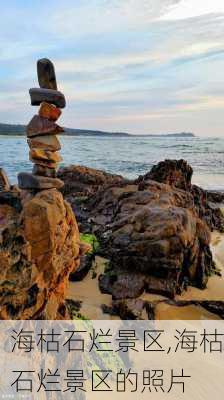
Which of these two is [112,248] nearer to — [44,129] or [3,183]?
[3,183]

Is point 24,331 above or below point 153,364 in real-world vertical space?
above

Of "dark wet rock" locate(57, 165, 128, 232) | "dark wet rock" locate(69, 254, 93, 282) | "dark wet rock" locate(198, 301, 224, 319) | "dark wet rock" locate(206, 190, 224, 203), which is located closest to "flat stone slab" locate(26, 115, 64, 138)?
"dark wet rock" locate(69, 254, 93, 282)

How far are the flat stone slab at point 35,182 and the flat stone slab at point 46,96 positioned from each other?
1078mm

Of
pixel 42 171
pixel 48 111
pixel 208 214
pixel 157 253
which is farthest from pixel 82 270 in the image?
pixel 208 214

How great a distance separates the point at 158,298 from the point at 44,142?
15.8 ft

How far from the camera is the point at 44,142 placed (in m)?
6.27

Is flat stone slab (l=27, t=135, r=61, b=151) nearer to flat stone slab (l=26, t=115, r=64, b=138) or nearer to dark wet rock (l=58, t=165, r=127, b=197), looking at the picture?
flat stone slab (l=26, t=115, r=64, b=138)

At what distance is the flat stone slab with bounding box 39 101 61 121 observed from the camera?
612 cm

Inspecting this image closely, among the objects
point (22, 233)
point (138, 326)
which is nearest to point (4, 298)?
point (22, 233)

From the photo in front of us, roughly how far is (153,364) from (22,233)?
3419 mm

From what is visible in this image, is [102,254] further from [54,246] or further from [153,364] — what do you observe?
[54,246]

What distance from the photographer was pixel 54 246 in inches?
226

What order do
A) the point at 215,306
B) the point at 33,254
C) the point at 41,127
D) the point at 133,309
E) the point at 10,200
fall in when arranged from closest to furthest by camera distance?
1. the point at 33,254
2. the point at 10,200
3. the point at 41,127
4. the point at 133,309
5. the point at 215,306

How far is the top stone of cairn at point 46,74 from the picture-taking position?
238 inches
